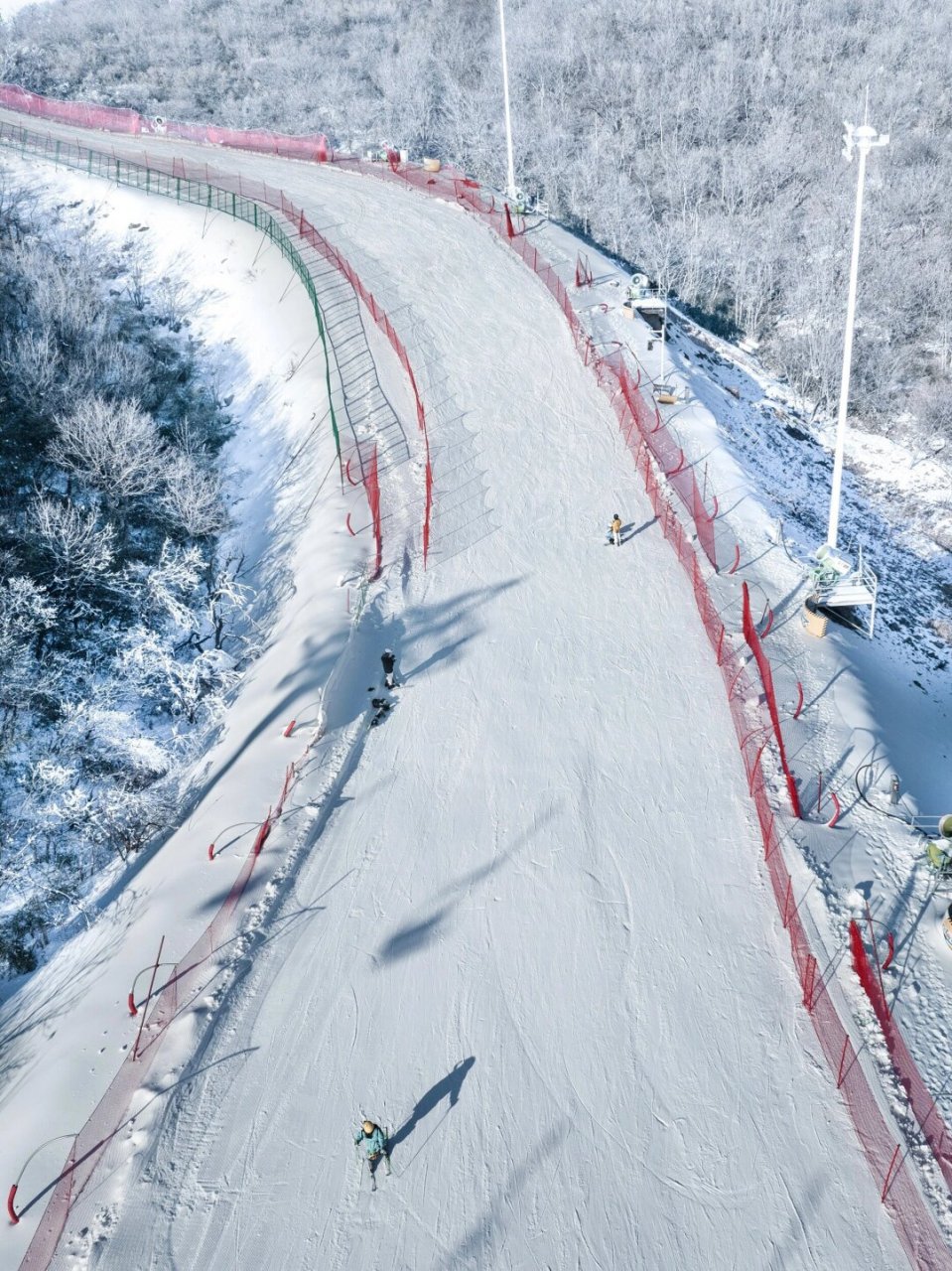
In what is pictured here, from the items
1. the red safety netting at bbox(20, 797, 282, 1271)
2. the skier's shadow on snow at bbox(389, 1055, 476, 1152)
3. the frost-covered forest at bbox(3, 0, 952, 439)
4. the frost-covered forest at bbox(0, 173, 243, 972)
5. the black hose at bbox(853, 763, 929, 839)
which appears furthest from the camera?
the frost-covered forest at bbox(3, 0, 952, 439)

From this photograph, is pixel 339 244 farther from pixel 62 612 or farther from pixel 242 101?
pixel 242 101

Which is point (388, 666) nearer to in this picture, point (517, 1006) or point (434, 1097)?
point (517, 1006)

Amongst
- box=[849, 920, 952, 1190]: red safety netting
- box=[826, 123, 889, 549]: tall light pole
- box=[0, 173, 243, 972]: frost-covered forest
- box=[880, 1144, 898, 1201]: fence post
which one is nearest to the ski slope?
box=[880, 1144, 898, 1201]: fence post

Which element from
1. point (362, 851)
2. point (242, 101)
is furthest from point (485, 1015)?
point (242, 101)

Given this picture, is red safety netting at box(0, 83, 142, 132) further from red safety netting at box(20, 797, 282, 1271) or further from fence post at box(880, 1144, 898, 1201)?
fence post at box(880, 1144, 898, 1201)

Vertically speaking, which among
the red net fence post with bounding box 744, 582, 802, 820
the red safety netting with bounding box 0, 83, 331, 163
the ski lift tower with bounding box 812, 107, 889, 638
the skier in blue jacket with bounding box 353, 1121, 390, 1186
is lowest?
the skier in blue jacket with bounding box 353, 1121, 390, 1186

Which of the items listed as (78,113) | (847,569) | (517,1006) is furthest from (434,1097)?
(78,113)
